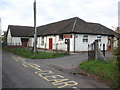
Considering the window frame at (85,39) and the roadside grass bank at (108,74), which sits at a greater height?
the window frame at (85,39)

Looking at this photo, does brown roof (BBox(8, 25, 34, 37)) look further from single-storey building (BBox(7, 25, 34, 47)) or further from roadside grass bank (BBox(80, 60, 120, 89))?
roadside grass bank (BBox(80, 60, 120, 89))

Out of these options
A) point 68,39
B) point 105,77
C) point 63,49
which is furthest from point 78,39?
point 105,77

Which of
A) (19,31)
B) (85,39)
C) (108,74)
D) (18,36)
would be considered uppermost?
(19,31)

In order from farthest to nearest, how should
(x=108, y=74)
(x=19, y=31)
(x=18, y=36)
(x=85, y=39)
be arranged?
1. (x=19, y=31)
2. (x=18, y=36)
3. (x=85, y=39)
4. (x=108, y=74)

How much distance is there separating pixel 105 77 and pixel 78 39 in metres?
13.2

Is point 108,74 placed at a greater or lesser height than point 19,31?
lesser

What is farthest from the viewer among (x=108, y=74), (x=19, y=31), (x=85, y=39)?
Result: (x=19, y=31)

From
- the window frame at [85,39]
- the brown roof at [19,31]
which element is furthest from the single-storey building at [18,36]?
the window frame at [85,39]

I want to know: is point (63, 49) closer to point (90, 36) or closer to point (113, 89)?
point (90, 36)

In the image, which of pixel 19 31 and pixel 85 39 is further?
pixel 19 31

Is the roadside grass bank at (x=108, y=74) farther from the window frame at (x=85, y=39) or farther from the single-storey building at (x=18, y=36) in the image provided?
the single-storey building at (x=18, y=36)

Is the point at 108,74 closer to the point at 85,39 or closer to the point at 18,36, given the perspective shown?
the point at 85,39

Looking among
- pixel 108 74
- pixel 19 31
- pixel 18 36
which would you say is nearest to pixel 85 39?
pixel 108 74

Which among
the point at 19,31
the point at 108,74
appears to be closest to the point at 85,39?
the point at 108,74
